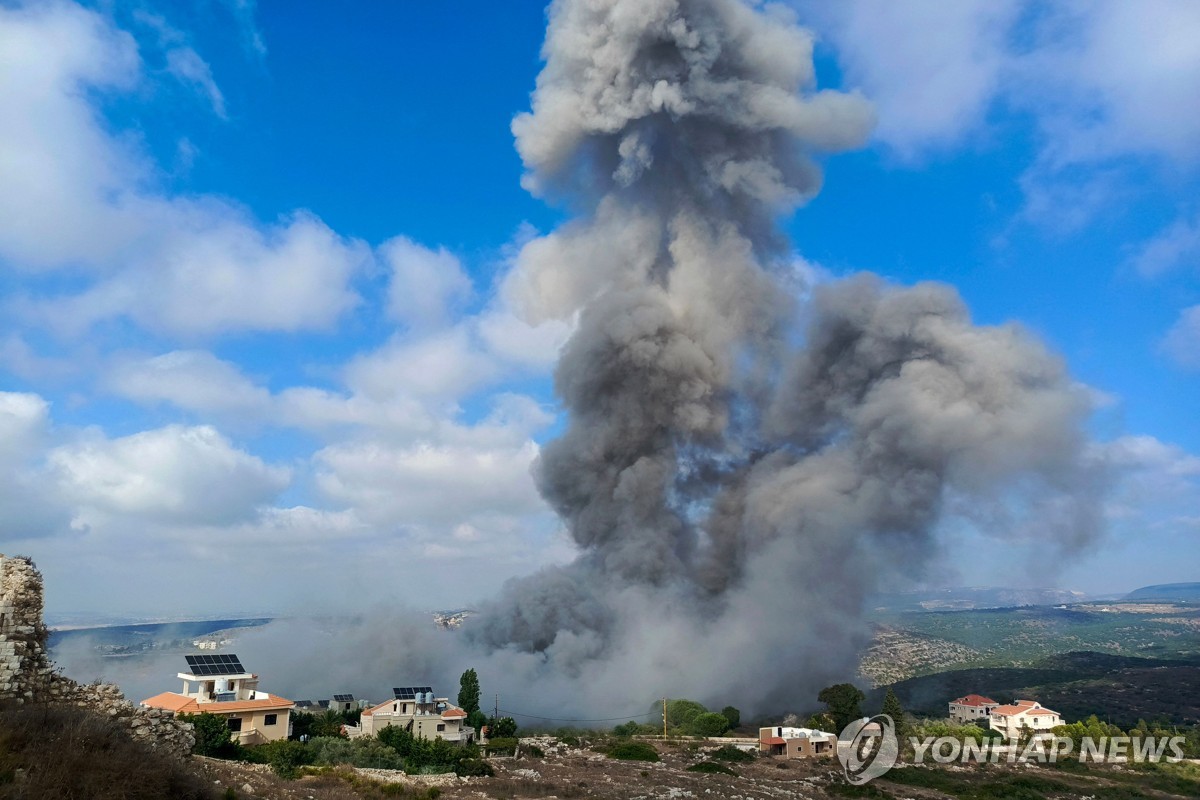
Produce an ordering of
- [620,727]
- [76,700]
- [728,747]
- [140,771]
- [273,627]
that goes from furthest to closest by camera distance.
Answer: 1. [273,627]
2. [620,727]
3. [728,747]
4. [76,700]
5. [140,771]

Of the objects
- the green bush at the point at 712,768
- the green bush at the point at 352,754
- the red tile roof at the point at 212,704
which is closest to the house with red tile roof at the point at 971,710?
the green bush at the point at 712,768

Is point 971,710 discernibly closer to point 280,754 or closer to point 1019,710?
point 1019,710

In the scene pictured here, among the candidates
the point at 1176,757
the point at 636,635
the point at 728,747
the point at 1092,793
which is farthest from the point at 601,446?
the point at 1176,757

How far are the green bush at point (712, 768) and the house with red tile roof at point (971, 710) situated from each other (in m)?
30.0

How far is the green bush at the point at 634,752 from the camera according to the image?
33688 mm

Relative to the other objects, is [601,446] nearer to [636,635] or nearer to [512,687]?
[636,635]

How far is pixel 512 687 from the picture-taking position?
162 feet

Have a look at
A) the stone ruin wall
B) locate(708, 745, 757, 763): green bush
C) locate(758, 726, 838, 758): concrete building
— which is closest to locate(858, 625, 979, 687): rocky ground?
locate(758, 726, 838, 758): concrete building

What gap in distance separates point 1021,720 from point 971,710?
5.58 m

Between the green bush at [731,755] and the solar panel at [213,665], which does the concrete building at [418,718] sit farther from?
the green bush at [731,755]

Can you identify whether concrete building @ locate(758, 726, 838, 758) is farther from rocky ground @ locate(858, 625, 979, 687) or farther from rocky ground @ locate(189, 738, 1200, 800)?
rocky ground @ locate(858, 625, 979, 687)

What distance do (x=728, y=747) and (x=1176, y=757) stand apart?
2615cm

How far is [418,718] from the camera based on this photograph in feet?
114

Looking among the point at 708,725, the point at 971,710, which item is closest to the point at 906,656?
the point at 971,710
